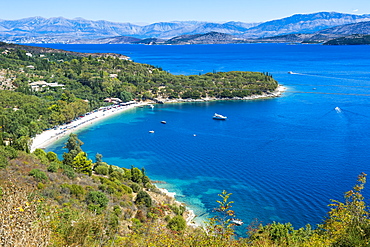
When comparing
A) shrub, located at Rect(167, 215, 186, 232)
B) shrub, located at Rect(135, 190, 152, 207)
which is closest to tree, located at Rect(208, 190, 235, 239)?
shrub, located at Rect(167, 215, 186, 232)

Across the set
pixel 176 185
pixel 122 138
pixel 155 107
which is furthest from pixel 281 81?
pixel 176 185

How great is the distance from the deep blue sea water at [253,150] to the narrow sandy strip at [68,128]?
1.29 metres

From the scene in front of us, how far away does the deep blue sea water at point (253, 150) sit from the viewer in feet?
65.0

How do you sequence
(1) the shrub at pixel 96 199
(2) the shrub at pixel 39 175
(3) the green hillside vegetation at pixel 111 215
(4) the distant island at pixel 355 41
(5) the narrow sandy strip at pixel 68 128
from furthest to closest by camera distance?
(4) the distant island at pixel 355 41 < (5) the narrow sandy strip at pixel 68 128 < (2) the shrub at pixel 39 175 < (1) the shrub at pixel 96 199 < (3) the green hillside vegetation at pixel 111 215

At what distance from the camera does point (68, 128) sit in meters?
35.4

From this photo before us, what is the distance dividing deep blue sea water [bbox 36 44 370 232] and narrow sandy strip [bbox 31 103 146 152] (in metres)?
1.29

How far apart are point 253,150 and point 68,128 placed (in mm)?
20605

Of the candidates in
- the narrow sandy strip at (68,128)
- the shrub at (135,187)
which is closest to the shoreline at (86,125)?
the narrow sandy strip at (68,128)

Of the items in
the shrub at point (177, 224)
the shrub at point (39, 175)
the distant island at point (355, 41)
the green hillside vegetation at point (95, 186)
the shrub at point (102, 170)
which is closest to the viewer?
the green hillside vegetation at point (95, 186)

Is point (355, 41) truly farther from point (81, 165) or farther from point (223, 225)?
point (223, 225)

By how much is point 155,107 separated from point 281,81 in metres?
29.6

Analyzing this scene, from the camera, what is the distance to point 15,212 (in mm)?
4484

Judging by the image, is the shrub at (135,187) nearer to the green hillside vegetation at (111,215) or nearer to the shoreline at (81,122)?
the green hillside vegetation at (111,215)

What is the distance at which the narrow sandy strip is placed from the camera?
30.7m
